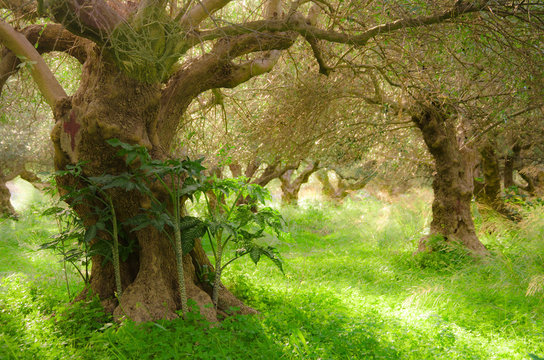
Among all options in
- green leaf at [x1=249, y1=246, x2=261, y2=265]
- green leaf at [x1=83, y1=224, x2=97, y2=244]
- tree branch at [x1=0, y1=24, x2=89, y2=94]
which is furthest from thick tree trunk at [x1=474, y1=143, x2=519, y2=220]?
green leaf at [x1=83, y1=224, x2=97, y2=244]

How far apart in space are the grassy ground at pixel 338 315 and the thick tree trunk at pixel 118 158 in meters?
0.32

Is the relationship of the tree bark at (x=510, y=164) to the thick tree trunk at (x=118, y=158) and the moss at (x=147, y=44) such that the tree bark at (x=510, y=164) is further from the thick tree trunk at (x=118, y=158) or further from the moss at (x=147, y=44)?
the moss at (x=147, y=44)

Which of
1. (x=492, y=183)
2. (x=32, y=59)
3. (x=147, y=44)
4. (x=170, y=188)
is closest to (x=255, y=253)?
(x=170, y=188)

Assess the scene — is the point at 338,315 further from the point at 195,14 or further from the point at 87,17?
the point at 87,17

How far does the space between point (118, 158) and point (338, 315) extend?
3.01 m

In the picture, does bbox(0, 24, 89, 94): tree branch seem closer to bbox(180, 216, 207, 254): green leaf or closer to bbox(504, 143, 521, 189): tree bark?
bbox(180, 216, 207, 254): green leaf

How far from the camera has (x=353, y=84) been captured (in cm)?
661

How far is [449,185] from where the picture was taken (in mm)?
7598

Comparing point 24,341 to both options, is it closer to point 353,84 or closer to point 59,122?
point 59,122

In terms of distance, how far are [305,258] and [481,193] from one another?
5574mm

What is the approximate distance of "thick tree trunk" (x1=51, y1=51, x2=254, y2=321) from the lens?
3.82m

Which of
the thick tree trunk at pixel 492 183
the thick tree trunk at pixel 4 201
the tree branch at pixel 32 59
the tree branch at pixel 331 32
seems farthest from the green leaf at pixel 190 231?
the thick tree trunk at pixel 4 201

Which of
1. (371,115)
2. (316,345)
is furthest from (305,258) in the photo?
(316,345)

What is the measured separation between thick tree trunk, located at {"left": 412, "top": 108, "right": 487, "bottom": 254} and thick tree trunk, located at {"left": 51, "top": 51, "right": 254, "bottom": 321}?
5131mm
